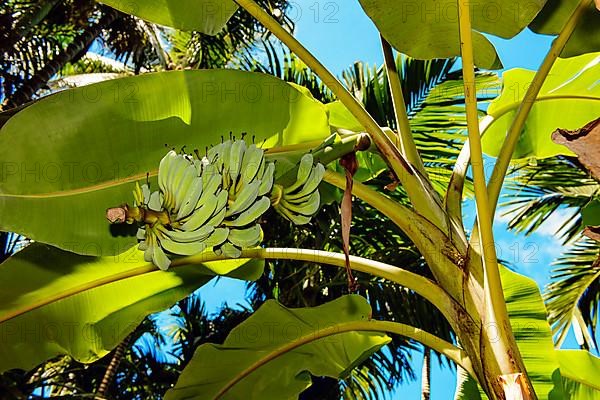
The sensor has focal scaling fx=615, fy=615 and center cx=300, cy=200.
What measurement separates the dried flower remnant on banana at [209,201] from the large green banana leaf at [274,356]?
1.89ft

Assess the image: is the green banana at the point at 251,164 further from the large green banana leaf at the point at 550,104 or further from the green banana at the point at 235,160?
the large green banana leaf at the point at 550,104

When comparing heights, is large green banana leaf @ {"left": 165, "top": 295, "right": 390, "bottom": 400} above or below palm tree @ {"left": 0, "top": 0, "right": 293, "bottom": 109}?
below

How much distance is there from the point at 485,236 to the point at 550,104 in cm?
87

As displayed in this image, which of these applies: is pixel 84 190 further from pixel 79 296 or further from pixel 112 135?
pixel 79 296

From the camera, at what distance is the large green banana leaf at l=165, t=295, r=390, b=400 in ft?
4.94

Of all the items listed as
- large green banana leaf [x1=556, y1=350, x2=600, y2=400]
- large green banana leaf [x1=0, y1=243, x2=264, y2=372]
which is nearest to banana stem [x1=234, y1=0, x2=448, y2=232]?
large green banana leaf [x1=0, y1=243, x2=264, y2=372]

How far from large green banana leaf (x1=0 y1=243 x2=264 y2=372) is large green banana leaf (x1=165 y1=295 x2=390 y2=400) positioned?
14 centimetres

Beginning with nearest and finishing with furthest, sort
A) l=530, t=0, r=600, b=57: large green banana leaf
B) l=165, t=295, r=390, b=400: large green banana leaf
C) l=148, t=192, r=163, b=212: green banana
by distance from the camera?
l=148, t=192, r=163, b=212: green banana → l=530, t=0, r=600, b=57: large green banana leaf → l=165, t=295, r=390, b=400: large green banana leaf

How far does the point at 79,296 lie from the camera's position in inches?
58.2

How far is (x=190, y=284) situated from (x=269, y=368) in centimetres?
30

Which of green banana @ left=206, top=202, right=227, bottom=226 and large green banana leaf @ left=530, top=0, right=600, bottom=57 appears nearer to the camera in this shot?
green banana @ left=206, top=202, right=227, bottom=226

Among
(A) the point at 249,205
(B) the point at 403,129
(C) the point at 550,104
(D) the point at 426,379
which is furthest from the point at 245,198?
(D) the point at 426,379

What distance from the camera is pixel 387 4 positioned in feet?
4.23

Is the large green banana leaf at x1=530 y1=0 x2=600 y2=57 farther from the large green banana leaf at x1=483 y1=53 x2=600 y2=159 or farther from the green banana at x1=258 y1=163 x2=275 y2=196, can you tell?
the green banana at x1=258 y1=163 x2=275 y2=196
